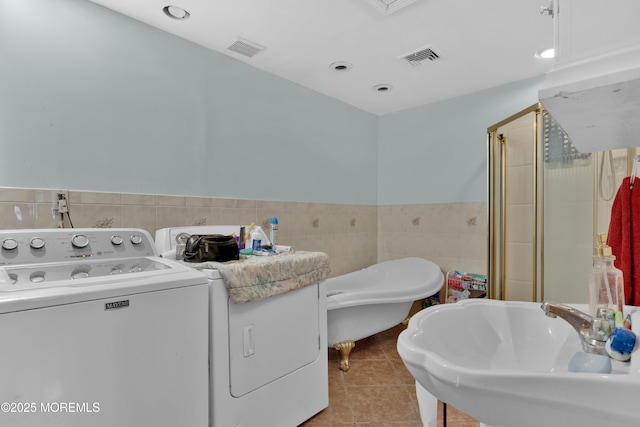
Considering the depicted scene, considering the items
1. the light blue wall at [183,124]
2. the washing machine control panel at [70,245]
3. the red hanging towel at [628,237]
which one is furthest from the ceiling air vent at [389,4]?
the washing machine control panel at [70,245]

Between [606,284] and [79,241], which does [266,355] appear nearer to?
[79,241]

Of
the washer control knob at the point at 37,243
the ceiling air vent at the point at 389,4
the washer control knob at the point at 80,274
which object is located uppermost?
the ceiling air vent at the point at 389,4

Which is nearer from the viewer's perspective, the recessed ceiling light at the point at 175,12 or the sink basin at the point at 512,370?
the sink basin at the point at 512,370

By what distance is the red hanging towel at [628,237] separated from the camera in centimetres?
116

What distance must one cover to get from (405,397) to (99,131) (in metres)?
2.25

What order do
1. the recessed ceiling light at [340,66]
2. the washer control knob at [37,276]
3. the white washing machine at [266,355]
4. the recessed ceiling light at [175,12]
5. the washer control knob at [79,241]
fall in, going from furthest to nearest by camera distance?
1. the recessed ceiling light at [340,66]
2. the recessed ceiling light at [175,12]
3. the washer control knob at [79,241]
4. the white washing machine at [266,355]
5. the washer control knob at [37,276]

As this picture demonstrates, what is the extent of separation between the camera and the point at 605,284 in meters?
0.90

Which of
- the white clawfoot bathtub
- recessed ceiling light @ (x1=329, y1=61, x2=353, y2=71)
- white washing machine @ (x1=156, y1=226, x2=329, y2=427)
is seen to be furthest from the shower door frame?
white washing machine @ (x1=156, y1=226, x2=329, y2=427)

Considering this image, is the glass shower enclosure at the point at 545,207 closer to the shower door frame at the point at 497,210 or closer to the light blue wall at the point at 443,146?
the shower door frame at the point at 497,210

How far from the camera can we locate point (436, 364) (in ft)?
2.13

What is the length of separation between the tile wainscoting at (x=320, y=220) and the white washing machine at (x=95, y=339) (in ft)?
1.04

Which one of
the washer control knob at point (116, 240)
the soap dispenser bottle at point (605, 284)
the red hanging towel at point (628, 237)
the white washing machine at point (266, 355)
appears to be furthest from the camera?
the washer control knob at point (116, 240)

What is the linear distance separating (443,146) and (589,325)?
2559 millimetres

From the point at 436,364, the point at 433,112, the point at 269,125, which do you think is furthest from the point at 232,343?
the point at 433,112
